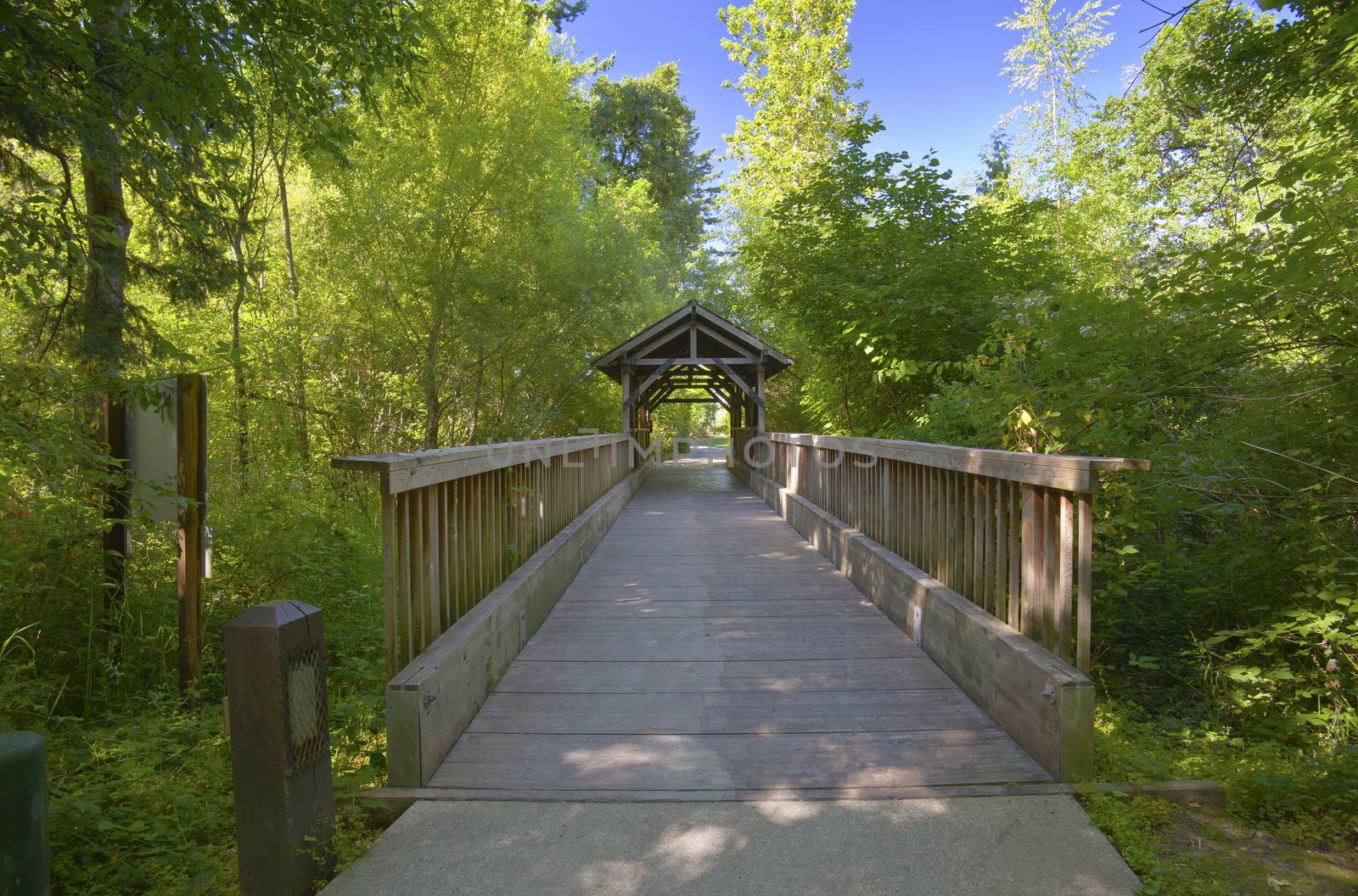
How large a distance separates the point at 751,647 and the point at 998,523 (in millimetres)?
1621

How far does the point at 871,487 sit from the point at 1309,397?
2.71m

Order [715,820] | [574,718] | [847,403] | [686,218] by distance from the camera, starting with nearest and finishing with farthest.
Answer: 1. [715,820]
2. [574,718]
3. [847,403]
4. [686,218]

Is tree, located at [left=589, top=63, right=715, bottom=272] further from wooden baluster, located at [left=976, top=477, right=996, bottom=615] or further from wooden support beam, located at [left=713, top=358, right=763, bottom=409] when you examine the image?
wooden baluster, located at [left=976, top=477, right=996, bottom=615]

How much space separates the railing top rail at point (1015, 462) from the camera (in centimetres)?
243

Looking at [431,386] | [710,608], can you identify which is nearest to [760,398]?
[431,386]

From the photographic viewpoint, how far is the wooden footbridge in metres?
2.56

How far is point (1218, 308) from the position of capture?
3443 millimetres

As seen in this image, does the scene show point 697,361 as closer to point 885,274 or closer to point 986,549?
point 885,274

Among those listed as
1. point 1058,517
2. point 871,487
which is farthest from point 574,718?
point 871,487

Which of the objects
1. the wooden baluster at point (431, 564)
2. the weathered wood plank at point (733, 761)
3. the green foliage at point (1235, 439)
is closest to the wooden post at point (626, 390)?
the green foliage at point (1235, 439)

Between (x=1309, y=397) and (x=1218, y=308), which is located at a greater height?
(x=1218, y=308)

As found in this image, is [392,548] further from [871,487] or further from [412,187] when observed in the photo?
[412,187]

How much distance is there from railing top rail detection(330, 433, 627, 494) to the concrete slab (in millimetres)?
1172

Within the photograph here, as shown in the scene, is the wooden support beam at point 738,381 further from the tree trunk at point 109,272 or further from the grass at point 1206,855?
the grass at point 1206,855
